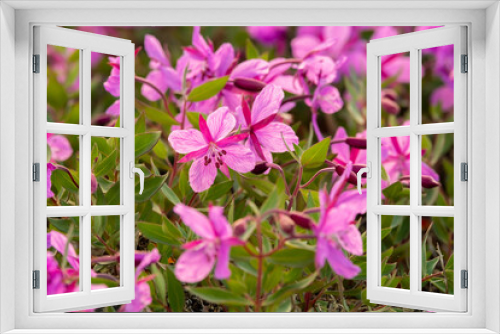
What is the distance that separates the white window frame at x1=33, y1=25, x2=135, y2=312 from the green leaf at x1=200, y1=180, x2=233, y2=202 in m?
0.23

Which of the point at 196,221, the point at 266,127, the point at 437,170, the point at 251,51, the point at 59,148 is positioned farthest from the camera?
the point at 437,170

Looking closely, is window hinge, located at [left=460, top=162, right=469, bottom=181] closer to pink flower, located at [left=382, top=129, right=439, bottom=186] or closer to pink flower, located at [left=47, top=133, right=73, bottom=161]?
pink flower, located at [left=382, top=129, right=439, bottom=186]

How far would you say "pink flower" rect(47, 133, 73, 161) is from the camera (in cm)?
197

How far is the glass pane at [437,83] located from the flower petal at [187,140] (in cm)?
83

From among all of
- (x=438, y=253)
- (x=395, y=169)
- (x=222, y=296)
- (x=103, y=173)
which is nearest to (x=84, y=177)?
(x=103, y=173)

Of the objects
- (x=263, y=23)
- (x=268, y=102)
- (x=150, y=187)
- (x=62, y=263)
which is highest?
(x=263, y=23)

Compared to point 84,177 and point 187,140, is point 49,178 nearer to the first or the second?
point 84,177

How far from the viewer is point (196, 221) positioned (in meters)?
1.63

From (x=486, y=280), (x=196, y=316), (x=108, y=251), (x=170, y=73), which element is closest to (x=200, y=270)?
(x=196, y=316)

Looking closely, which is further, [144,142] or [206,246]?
[144,142]

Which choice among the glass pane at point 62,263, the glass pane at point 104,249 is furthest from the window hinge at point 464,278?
the glass pane at point 62,263

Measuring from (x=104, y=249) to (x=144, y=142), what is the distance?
346 millimetres

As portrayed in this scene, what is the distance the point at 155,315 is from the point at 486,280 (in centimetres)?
94

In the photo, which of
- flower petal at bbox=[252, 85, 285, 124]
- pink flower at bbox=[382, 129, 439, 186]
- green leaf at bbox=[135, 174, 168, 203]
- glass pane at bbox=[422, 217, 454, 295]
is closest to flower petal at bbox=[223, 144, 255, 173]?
flower petal at bbox=[252, 85, 285, 124]
